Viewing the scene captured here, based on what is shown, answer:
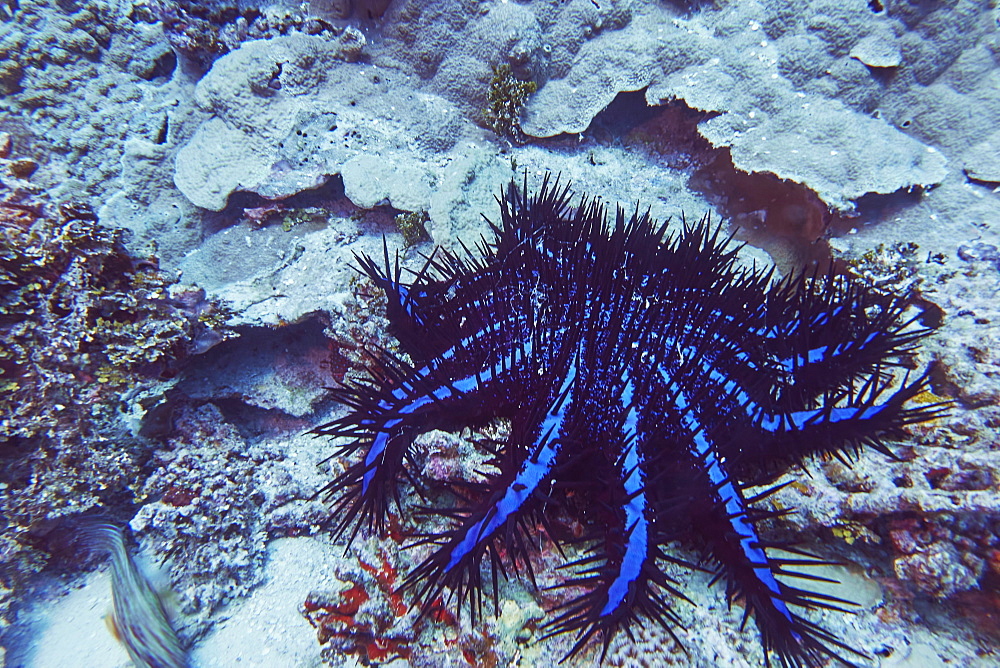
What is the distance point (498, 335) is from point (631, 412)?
2.27ft

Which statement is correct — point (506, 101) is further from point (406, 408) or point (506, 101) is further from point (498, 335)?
point (406, 408)

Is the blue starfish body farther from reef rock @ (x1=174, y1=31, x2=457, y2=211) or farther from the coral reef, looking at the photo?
the coral reef

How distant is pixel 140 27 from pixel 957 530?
8647mm

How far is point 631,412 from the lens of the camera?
2002 mm

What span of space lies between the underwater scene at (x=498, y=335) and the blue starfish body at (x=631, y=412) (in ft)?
0.06

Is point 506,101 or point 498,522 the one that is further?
point 506,101

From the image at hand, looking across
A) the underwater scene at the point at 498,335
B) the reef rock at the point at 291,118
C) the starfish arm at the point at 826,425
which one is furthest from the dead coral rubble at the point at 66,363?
the starfish arm at the point at 826,425

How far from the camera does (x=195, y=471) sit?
10.7 feet

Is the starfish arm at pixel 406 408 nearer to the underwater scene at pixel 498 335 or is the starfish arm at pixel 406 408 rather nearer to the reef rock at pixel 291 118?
the underwater scene at pixel 498 335

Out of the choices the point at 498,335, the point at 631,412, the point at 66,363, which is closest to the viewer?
the point at 631,412

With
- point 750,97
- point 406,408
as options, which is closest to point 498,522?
point 406,408

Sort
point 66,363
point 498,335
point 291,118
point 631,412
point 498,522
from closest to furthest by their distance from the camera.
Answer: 1. point 498,522
2. point 631,412
3. point 498,335
4. point 66,363
5. point 291,118

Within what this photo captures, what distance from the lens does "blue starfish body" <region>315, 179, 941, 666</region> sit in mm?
1792

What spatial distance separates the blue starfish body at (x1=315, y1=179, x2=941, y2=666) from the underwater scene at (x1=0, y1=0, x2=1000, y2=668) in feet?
0.06
